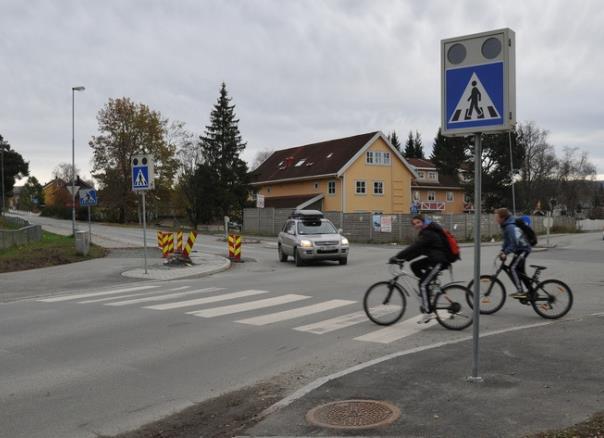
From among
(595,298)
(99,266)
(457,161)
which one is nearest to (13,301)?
(99,266)

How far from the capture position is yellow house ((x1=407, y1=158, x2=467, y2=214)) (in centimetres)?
6719

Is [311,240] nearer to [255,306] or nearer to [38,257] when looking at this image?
[255,306]

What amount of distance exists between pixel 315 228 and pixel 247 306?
1070 centimetres

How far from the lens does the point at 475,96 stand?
5031mm

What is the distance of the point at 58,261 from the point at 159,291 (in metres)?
9.01

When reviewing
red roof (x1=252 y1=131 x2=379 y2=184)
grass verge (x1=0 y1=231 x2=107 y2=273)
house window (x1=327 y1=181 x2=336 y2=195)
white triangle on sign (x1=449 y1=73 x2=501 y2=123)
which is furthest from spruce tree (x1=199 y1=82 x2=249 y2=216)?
white triangle on sign (x1=449 y1=73 x2=501 y2=123)

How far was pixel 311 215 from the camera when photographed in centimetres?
2214

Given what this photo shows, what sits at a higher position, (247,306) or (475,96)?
(475,96)

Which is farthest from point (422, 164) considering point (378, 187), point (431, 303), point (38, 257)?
point (431, 303)

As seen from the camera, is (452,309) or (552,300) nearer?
(452,309)

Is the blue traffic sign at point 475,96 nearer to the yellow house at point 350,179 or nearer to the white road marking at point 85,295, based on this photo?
the white road marking at point 85,295

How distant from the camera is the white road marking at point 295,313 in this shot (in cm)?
936

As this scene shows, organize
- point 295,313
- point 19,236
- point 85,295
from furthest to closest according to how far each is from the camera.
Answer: point 19,236
point 85,295
point 295,313

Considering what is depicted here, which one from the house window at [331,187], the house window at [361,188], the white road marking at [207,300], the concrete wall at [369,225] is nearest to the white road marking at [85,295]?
the white road marking at [207,300]
